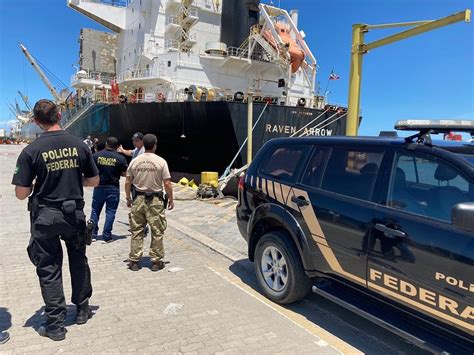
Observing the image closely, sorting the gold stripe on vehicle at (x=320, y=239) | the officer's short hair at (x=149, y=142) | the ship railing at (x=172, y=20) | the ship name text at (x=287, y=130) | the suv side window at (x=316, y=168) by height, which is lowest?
the gold stripe on vehicle at (x=320, y=239)

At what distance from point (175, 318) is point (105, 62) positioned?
95.9ft

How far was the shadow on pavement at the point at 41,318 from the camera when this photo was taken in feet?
10.6

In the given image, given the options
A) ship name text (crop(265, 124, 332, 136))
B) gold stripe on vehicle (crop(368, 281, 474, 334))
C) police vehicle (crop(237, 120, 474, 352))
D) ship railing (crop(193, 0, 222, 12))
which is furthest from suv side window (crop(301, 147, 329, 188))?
ship railing (crop(193, 0, 222, 12))

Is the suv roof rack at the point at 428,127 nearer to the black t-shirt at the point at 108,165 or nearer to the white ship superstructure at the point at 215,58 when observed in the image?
the black t-shirt at the point at 108,165

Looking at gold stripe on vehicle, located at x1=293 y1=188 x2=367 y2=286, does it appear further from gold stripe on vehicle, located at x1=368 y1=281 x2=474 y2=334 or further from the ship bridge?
the ship bridge

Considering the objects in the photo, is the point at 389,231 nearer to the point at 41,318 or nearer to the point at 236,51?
the point at 41,318

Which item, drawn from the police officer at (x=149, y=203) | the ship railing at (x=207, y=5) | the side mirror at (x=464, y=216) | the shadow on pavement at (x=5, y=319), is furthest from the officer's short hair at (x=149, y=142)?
the ship railing at (x=207, y=5)

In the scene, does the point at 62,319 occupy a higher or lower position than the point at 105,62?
lower

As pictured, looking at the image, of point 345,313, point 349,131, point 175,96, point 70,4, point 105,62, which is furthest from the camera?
point 105,62

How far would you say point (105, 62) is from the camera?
28969mm

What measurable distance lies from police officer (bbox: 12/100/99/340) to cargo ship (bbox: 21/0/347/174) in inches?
398

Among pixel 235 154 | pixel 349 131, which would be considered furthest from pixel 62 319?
pixel 235 154

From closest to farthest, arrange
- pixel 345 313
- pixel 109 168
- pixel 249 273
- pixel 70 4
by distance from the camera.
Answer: pixel 345 313 < pixel 249 273 < pixel 109 168 < pixel 70 4

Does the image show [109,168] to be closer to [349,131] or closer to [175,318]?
[175,318]
